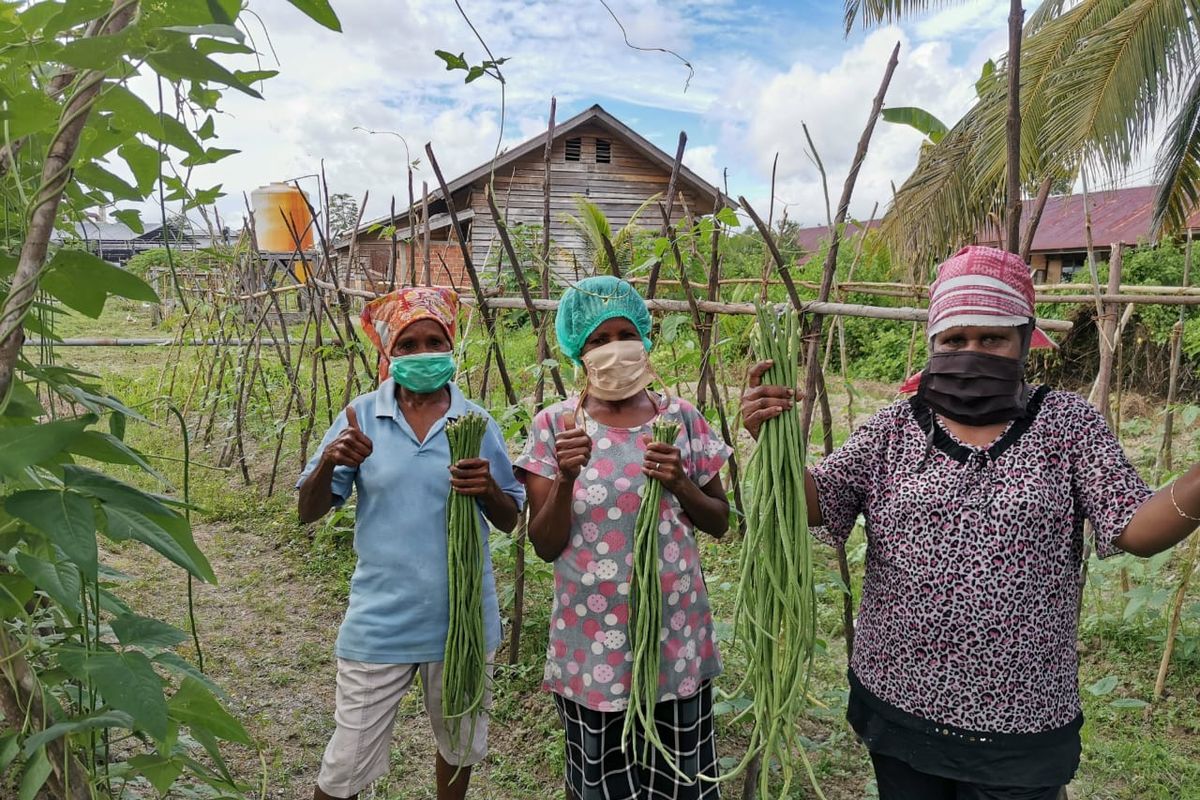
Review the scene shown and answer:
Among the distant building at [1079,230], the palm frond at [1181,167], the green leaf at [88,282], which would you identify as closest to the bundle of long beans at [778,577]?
the green leaf at [88,282]

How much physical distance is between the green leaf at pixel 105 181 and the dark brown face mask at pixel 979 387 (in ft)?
4.60

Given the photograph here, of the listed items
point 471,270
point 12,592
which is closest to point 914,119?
point 471,270

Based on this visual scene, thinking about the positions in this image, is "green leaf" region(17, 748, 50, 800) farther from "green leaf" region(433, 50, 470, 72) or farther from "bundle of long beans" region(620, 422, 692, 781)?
"green leaf" region(433, 50, 470, 72)

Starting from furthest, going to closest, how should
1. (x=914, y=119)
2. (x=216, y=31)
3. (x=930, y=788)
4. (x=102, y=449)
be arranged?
(x=914, y=119) → (x=930, y=788) → (x=102, y=449) → (x=216, y=31)

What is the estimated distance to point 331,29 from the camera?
2.58 feet

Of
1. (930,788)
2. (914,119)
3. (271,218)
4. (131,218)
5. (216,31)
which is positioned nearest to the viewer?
(216,31)

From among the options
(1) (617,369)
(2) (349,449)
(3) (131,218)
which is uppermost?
(3) (131,218)

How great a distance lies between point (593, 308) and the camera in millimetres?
1938

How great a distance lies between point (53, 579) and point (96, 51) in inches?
22.7

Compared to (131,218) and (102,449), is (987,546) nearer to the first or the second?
(102,449)

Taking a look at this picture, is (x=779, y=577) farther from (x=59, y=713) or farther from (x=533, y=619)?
(x=533, y=619)

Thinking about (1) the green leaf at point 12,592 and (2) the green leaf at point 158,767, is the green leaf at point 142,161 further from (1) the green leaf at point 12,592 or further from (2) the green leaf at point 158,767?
(2) the green leaf at point 158,767

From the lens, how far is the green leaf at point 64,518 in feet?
2.77

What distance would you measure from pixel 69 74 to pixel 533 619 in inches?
122
